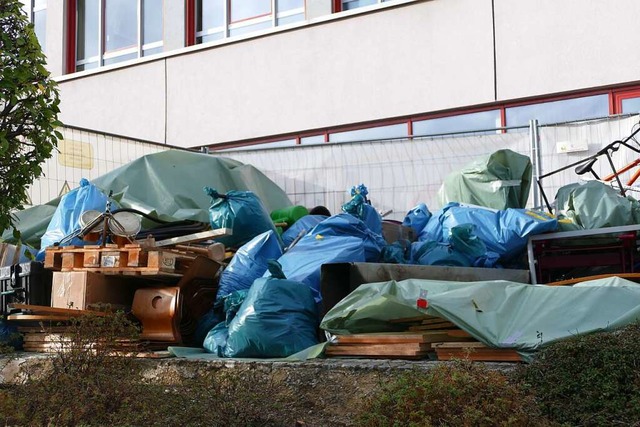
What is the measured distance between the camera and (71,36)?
1639 centimetres

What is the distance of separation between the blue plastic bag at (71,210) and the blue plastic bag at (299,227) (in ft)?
6.13

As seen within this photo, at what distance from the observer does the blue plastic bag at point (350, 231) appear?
6.90 metres

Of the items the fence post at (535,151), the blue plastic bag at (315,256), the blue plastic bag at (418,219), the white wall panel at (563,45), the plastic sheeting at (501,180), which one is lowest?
the blue plastic bag at (315,256)

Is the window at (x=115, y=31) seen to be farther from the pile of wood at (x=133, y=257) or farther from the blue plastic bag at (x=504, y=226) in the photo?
the blue plastic bag at (x=504, y=226)

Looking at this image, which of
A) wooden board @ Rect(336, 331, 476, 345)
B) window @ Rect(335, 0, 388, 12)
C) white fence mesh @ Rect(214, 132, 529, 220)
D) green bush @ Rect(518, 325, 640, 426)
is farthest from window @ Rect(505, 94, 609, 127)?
green bush @ Rect(518, 325, 640, 426)

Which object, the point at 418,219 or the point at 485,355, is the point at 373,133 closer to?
the point at 418,219

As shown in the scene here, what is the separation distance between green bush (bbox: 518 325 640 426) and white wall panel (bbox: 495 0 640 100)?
702cm

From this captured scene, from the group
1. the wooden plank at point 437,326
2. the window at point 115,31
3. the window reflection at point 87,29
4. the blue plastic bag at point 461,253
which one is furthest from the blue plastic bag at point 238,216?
the window reflection at point 87,29

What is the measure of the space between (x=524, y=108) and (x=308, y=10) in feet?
12.8

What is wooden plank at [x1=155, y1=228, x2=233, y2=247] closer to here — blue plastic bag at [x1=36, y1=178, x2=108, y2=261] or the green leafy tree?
blue plastic bag at [x1=36, y1=178, x2=108, y2=261]

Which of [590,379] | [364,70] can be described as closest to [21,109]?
[590,379]

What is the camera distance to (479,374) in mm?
3717

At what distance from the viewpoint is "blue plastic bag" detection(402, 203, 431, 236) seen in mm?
8461

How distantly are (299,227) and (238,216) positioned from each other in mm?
859
